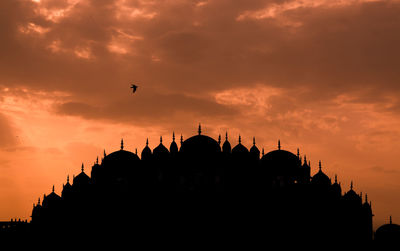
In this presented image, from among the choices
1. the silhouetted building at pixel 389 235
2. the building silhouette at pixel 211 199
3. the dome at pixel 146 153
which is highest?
the dome at pixel 146 153

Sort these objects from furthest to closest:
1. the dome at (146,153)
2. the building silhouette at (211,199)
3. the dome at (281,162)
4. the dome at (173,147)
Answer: the dome at (146,153), the dome at (173,147), the dome at (281,162), the building silhouette at (211,199)

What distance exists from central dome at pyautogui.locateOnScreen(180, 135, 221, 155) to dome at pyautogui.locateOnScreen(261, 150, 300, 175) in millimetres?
4041

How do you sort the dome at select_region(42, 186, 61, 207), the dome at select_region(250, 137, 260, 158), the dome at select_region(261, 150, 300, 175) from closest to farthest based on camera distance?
the dome at select_region(261, 150, 300, 175)
the dome at select_region(250, 137, 260, 158)
the dome at select_region(42, 186, 61, 207)

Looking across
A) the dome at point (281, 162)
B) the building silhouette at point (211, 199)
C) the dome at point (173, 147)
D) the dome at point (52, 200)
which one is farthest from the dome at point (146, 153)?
the dome at point (52, 200)

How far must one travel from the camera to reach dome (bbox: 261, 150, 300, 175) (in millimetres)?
50094

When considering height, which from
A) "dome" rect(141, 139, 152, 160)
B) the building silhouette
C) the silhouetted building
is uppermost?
"dome" rect(141, 139, 152, 160)

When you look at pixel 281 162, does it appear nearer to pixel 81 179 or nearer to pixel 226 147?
pixel 226 147

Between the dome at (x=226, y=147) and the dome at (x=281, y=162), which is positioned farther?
the dome at (x=226, y=147)

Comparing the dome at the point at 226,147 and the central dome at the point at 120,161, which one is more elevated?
the dome at the point at 226,147

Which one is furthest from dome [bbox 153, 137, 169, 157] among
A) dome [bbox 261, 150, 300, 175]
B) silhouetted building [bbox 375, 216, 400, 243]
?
silhouetted building [bbox 375, 216, 400, 243]

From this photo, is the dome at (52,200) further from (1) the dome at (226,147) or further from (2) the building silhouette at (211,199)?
(1) the dome at (226,147)

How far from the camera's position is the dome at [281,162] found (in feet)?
164

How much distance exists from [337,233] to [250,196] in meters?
7.38

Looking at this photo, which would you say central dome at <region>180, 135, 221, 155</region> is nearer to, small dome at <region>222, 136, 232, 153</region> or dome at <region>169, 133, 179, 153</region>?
small dome at <region>222, 136, 232, 153</region>
